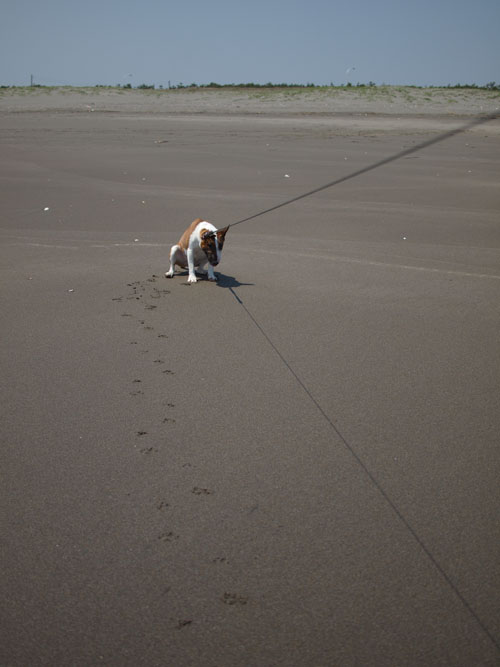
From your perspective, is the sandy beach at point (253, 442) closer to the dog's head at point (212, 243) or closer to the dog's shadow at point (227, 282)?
the dog's shadow at point (227, 282)

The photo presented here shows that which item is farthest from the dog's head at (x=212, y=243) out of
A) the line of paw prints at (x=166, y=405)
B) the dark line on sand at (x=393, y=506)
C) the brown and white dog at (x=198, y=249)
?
the dark line on sand at (x=393, y=506)

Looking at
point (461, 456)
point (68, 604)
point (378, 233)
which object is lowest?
point (68, 604)

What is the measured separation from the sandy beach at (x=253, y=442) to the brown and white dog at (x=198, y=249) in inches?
10.5

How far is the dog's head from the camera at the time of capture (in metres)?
6.76

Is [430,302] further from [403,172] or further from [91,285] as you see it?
[403,172]

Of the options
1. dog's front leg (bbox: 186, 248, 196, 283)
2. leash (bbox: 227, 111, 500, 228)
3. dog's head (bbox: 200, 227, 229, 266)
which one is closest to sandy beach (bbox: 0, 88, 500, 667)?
dog's front leg (bbox: 186, 248, 196, 283)

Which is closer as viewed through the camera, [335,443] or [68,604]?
[68,604]

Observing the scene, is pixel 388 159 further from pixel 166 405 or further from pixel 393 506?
pixel 393 506

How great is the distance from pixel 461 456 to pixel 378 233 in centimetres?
609

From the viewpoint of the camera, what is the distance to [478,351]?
533cm

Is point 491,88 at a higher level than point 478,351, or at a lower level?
higher

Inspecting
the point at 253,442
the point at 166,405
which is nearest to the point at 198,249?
the point at 166,405

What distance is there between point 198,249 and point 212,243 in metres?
0.43

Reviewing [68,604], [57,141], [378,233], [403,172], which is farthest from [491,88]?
[68,604]
